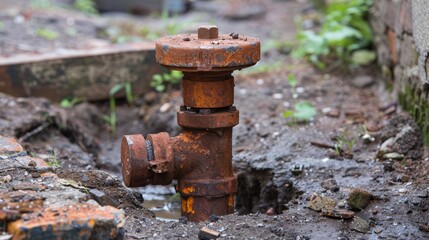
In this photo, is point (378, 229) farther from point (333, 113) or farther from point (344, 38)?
point (344, 38)

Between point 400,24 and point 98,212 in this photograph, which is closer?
point 98,212

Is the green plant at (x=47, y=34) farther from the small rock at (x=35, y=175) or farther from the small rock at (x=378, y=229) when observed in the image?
the small rock at (x=378, y=229)

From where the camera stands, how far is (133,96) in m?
5.13

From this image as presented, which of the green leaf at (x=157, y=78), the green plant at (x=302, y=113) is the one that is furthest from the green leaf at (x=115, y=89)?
the green plant at (x=302, y=113)

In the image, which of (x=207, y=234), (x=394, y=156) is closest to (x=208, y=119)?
(x=207, y=234)

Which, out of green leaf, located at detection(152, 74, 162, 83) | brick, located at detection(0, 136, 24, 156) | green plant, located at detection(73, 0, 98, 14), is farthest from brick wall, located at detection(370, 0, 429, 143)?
green plant, located at detection(73, 0, 98, 14)

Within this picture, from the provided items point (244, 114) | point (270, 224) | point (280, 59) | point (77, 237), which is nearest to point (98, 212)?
point (77, 237)

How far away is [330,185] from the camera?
3.32 meters

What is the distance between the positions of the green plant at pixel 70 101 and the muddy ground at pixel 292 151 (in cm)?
6

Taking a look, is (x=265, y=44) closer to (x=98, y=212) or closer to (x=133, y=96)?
(x=133, y=96)

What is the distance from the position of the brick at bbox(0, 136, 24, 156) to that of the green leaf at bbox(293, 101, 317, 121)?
1.75m

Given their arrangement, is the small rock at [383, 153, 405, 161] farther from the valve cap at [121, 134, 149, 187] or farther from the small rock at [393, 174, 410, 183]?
the valve cap at [121, 134, 149, 187]

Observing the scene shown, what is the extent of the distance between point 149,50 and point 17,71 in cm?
93

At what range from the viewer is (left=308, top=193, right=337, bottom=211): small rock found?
304cm
